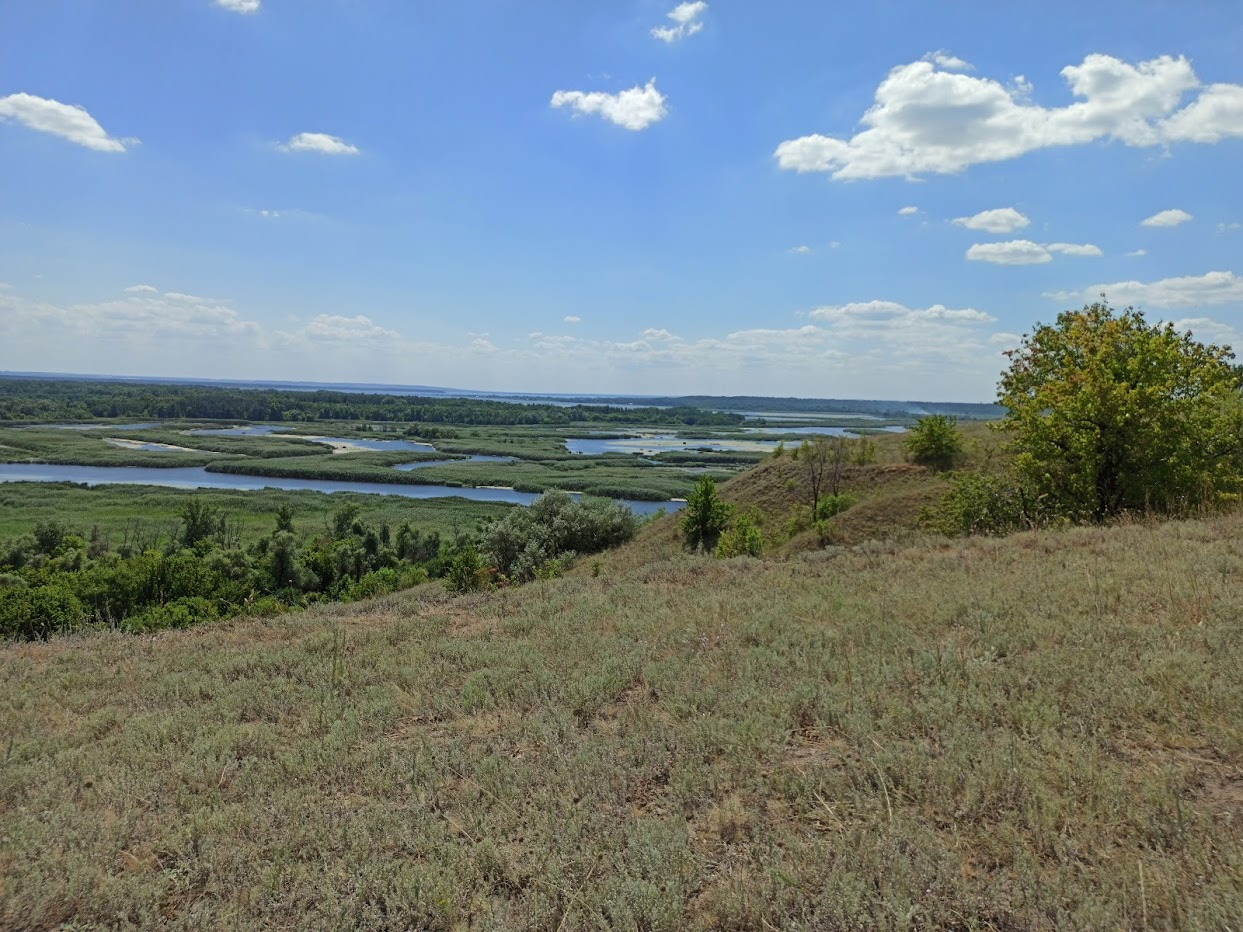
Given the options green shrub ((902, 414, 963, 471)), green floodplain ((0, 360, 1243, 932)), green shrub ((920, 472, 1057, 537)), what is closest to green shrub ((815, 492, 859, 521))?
green shrub ((902, 414, 963, 471))

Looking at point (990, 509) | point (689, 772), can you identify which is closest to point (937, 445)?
point (990, 509)

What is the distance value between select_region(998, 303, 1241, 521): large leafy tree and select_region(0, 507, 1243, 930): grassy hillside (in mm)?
7031

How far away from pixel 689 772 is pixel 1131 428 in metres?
14.7

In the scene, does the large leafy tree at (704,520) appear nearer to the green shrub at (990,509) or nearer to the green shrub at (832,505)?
the green shrub at (832,505)

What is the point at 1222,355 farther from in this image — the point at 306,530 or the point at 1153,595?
the point at 306,530

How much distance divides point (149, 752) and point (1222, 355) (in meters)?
21.1

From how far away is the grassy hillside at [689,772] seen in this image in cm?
343

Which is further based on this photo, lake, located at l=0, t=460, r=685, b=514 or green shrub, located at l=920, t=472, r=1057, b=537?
lake, located at l=0, t=460, r=685, b=514

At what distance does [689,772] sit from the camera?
4633 mm

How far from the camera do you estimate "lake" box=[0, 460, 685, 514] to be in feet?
240

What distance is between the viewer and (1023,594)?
7539 millimetres

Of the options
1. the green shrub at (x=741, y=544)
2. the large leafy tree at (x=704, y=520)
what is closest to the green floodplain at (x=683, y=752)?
the green shrub at (x=741, y=544)

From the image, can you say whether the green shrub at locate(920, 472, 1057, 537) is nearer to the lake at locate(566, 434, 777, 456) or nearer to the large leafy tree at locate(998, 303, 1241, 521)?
the large leafy tree at locate(998, 303, 1241, 521)

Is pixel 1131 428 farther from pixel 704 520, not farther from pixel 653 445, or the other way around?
pixel 653 445
